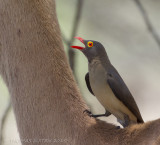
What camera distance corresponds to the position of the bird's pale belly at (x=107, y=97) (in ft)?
3.06

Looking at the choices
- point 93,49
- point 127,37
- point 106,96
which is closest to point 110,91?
point 106,96

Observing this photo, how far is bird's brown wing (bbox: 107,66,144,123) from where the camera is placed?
93cm

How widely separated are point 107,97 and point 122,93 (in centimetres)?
4

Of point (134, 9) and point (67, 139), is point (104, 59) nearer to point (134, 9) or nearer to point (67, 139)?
point (67, 139)

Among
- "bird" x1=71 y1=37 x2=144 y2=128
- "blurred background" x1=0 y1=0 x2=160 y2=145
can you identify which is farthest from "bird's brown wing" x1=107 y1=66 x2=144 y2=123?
"blurred background" x1=0 y1=0 x2=160 y2=145

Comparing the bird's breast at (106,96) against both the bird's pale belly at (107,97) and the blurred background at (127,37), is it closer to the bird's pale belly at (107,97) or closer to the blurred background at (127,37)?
the bird's pale belly at (107,97)

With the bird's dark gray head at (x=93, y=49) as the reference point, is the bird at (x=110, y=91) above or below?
below

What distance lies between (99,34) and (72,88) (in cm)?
155

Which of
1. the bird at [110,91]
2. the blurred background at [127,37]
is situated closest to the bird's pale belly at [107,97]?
the bird at [110,91]

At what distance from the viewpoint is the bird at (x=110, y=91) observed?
933 millimetres

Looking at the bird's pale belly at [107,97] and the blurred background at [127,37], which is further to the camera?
the blurred background at [127,37]

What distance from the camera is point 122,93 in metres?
0.93

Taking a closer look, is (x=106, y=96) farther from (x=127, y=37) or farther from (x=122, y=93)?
(x=127, y=37)

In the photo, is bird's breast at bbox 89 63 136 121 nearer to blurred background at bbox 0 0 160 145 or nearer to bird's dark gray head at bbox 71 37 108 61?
bird's dark gray head at bbox 71 37 108 61
